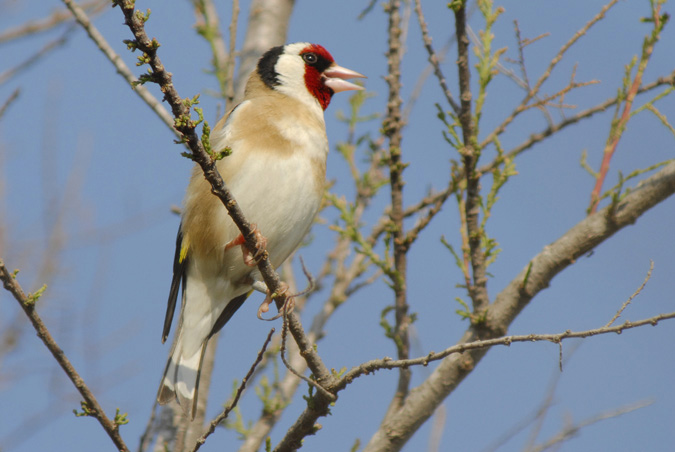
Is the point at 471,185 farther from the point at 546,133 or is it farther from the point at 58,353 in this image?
the point at 58,353

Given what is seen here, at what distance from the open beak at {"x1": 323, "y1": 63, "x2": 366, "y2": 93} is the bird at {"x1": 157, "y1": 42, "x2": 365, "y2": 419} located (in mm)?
441

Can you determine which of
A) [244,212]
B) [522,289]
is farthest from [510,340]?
[244,212]

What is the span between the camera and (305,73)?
4504 mm

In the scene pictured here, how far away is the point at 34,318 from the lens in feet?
7.93

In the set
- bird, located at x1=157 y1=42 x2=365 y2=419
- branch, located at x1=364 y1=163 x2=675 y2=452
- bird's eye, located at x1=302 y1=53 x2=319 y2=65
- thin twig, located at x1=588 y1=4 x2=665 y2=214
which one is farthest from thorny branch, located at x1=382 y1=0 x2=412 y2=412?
thin twig, located at x1=588 y1=4 x2=665 y2=214

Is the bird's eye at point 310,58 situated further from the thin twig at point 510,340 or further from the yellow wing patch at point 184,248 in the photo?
the thin twig at point 510,340

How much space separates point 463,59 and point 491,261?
3.06 feet

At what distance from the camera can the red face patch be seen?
4457 mm

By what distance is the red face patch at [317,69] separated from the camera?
4.46 metres

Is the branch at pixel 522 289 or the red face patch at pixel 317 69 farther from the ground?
the red face patch at pixel 317 69

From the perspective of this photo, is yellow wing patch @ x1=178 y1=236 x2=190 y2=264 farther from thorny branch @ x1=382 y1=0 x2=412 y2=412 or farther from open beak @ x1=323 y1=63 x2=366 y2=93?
open beak @ x1=323 y1=63 x2=366 y2=93

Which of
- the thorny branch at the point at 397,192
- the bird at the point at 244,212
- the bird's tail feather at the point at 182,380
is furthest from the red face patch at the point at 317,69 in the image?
the bird's tail feather at the point at 182,380

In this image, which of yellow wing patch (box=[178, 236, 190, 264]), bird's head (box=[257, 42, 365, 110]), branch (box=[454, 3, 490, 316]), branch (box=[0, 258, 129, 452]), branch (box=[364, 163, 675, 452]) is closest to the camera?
branch (box=[0, 258, 129, 452])

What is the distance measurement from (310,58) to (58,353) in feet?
8.96
